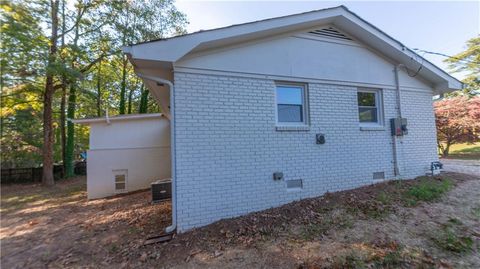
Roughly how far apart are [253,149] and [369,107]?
380cm

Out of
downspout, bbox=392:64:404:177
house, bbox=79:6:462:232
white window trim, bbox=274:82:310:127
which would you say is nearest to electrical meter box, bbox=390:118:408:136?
house, bbox=79:6:462:232

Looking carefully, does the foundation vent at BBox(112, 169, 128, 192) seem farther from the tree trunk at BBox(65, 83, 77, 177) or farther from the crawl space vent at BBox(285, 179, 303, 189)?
the tree trunk at BBox(65, 83, 77, 177)

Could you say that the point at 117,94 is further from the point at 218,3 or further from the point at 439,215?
the point at 439,215

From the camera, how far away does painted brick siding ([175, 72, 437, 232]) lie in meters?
4.35

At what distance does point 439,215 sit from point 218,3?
7.30 metres

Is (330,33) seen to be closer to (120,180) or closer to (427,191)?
(427,191)

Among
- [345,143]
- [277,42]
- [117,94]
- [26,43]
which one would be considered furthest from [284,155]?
[117,94]

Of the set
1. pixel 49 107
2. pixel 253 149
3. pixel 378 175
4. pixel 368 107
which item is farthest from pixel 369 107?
pixel 49 107

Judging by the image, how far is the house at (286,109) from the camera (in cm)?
436

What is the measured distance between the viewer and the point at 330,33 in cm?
591

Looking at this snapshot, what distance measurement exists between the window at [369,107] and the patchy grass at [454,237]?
293 cm

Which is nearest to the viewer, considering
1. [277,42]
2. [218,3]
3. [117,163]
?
[277,42]

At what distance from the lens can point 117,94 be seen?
18688 millimetres

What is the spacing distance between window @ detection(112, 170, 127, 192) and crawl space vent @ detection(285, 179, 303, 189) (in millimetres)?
7028
